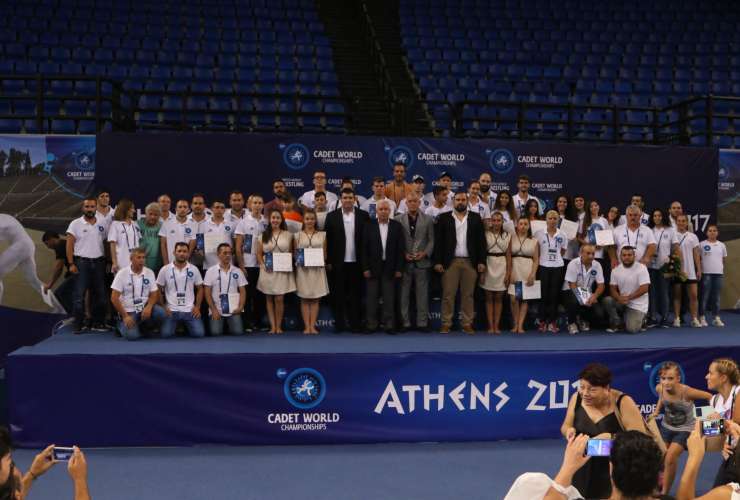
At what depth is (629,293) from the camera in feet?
28.2

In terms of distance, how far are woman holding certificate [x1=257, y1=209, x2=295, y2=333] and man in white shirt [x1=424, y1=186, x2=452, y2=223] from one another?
197 cm

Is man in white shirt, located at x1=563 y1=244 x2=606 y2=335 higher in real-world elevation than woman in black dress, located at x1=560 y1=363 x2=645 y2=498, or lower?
higher

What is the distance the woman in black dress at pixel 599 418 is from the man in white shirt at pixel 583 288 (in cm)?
427

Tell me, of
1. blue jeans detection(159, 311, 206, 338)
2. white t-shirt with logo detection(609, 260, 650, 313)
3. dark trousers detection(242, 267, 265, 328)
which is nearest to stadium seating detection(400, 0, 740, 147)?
white t-shirt with logo detection(609, 260, 650, 313)

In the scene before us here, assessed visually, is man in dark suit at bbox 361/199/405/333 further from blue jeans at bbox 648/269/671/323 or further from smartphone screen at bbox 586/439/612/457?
smartphone screen at bbox 586/439/612/457

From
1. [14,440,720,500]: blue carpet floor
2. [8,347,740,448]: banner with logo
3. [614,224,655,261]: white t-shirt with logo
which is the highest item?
[614,224,655,261]: white t-shirt with logo

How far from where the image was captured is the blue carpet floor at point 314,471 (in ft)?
17.6

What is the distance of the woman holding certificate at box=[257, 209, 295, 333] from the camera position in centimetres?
814

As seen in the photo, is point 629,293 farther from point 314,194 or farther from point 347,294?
point 314,194

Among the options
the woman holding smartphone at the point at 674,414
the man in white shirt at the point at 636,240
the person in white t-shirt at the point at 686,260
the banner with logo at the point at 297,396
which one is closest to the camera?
the woman holding smartphone at the point at 674,414

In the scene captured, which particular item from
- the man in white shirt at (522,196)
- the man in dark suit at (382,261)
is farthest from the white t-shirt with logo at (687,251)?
the man in dark suit at (382,261)

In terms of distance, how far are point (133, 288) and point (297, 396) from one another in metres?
2.47

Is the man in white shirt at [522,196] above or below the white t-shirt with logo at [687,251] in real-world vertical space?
above

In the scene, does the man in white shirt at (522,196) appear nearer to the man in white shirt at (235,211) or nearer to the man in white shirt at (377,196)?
the man in white shirt at (377,196)
